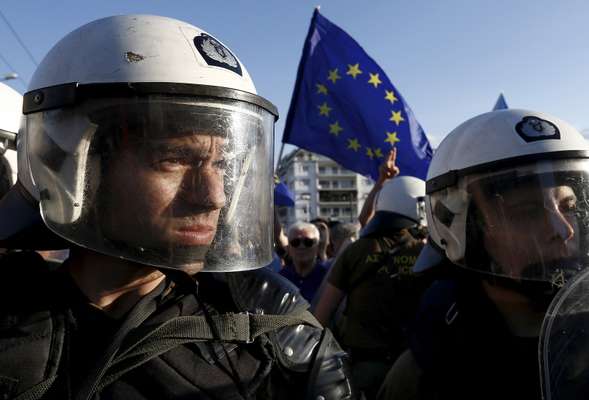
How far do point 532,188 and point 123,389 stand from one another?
1.44 meters

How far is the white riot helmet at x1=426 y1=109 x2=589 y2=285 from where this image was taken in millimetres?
1708

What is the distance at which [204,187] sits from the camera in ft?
4.38

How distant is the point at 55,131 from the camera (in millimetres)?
1386

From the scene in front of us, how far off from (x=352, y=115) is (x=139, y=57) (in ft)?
12.6

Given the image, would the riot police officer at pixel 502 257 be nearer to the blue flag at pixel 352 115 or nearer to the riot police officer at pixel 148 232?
the riot police officer at pixel 148 232

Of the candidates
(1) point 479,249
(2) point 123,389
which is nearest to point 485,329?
(1) point 479,249

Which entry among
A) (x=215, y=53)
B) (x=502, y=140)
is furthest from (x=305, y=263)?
(x=215, y=53)

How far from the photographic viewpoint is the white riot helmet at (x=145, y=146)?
129 centimetres

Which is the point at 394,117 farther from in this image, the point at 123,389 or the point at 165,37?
the point at 123,389

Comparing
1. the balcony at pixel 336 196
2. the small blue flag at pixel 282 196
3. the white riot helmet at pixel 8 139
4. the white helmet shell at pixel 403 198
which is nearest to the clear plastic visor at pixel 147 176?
the white riot helmet at pixel 8 139

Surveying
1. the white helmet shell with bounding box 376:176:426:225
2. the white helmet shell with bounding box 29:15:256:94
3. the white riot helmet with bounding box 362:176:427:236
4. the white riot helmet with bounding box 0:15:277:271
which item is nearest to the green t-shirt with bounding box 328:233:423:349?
the white riot helmet with bounding box 362:176:427:236

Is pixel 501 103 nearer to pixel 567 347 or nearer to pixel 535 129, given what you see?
pixel 535 129

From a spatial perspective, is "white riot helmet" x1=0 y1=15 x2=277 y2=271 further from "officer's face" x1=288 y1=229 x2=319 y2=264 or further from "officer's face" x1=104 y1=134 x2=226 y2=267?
"officer's face" x1=288 y1=229 x2=319 y2=264

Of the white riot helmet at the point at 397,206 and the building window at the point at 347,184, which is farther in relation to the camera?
the building window at the point at 347,184
